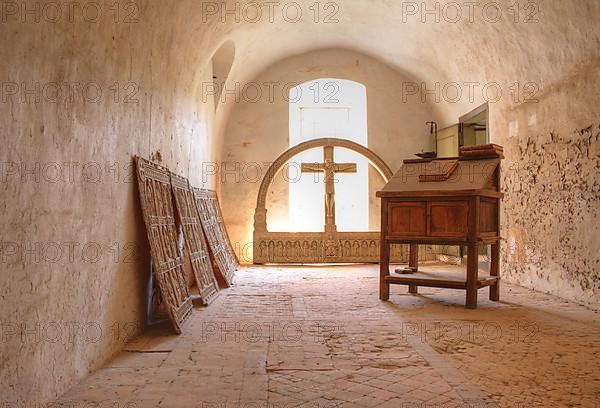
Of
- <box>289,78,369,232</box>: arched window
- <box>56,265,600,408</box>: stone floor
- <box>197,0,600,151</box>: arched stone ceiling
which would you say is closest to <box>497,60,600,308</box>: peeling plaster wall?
<box>197,0,600,151</box>: arched stone ceiling

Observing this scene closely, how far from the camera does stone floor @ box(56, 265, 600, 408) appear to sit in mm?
2881

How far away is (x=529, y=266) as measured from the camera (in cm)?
721

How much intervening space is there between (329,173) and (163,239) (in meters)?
6.27

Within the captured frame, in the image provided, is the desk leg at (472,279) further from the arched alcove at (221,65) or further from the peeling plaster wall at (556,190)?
the arched alcove at (221,65)

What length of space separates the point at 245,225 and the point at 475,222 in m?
6.18

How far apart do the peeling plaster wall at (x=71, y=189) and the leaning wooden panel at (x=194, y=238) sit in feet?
3.56

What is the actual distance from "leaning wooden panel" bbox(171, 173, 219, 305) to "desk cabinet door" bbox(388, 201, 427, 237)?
7.49 ft

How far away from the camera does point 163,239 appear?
4.86m

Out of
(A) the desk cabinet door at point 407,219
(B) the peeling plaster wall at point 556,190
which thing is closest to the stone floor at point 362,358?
(B) the peeling plaster wall at point 556,190

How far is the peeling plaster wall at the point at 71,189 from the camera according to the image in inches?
94.1

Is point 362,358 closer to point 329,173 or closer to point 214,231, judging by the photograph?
point 214,231

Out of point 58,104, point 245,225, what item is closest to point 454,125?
point 245,225

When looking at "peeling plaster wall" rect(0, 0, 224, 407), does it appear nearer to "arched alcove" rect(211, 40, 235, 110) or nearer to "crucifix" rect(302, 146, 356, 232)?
"arched alcove" rect(211, 40, 235, 110)

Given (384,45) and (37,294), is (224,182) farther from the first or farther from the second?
(37,294)
